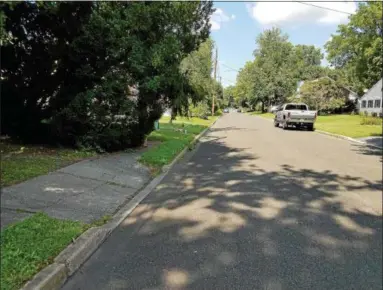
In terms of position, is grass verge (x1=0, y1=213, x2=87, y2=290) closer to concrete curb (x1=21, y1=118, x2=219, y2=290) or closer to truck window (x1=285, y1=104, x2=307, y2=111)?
concrete curb (x1=21, y1=118, x2=219, y2=290)

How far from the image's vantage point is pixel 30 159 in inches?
394

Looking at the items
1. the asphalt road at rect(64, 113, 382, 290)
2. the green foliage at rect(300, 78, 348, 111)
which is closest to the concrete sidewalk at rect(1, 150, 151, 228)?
the asphalt road at rect(64, 113, 382, 290)

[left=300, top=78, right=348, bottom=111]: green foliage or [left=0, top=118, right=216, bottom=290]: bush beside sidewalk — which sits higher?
[left=300, top=78, right=348, bottom=111]: green foliage

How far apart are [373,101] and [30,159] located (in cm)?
5756

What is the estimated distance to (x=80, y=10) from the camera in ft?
38.9

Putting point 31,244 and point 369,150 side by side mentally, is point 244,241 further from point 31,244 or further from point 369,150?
point 369,150

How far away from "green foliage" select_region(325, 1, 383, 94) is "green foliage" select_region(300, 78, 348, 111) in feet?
21.3

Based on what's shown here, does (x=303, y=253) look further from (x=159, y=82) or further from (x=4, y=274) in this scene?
(x=159, y=82)

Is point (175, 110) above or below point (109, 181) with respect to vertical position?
above

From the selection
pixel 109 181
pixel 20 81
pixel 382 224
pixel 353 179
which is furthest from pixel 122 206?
pixel 20 81

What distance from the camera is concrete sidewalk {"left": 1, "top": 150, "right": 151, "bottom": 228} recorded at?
6.05m

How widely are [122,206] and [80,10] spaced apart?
710 cm

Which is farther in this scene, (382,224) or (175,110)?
(175,110)

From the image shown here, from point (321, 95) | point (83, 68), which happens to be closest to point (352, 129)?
point (83, 68)
